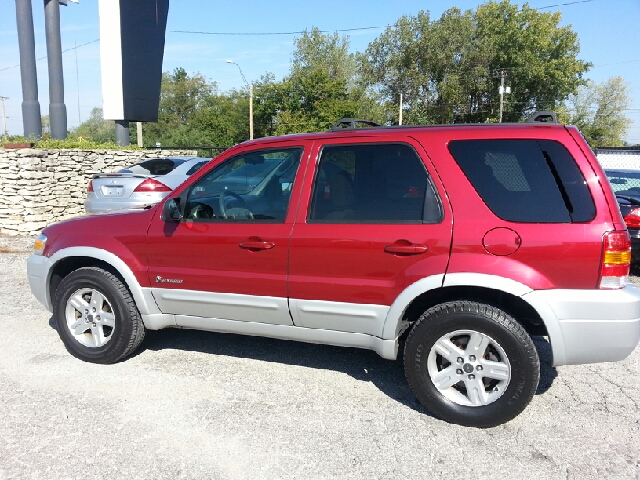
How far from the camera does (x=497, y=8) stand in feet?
172

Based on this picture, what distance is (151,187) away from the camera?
9180 mm

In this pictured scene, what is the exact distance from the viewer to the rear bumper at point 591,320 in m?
3.16

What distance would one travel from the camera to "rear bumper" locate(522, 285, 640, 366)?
3.16 metres

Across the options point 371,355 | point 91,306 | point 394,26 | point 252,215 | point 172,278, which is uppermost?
point 394,26

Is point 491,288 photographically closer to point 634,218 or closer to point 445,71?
point 634,218

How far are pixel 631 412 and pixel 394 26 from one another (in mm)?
51994

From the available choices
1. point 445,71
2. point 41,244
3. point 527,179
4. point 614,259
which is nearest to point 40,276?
point 41,244

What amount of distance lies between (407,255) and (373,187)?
21.3 inches

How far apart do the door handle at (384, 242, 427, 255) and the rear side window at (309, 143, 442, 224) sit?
0.16 meters

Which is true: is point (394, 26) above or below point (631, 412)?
above

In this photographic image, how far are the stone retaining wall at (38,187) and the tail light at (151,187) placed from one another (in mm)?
3436

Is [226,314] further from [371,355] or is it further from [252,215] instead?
[371,355]

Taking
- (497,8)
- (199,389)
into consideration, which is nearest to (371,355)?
(199,389)

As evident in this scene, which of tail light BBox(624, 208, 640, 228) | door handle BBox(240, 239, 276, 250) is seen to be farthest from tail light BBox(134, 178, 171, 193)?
tail light BBox(624, 208, 640, 228)
